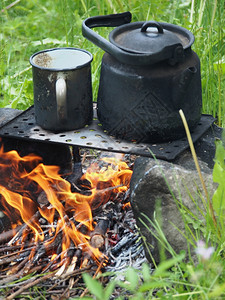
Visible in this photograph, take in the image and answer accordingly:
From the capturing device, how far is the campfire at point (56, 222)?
2.08 metres

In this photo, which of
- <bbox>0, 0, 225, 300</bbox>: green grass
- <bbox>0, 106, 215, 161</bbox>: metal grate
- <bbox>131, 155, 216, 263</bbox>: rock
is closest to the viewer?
<bbox>0, 0, 225, 300</bbox>: green grass

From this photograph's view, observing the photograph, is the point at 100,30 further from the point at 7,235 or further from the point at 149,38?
the point at 7,235

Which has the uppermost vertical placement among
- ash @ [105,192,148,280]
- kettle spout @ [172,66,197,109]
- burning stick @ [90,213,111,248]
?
kettle spout @ [172,66,197,109]

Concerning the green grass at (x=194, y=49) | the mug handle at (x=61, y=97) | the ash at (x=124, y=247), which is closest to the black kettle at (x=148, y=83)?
the mug handle at (x=61, y=97)

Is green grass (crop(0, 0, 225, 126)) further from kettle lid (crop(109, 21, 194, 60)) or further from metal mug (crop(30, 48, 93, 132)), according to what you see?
metal mug (crop(30, 48, 93, 132))

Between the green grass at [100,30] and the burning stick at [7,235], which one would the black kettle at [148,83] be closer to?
the green grass at [100,30]

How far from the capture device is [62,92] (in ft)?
6.89

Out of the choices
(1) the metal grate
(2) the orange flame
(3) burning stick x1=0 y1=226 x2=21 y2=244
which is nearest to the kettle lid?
(1) the metal grate

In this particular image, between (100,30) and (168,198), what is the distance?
6.15 feet

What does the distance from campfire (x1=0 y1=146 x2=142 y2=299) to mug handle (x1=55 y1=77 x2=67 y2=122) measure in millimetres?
358

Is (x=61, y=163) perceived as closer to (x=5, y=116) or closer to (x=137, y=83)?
(x=5, y=116)

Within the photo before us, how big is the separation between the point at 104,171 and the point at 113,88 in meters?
0.71

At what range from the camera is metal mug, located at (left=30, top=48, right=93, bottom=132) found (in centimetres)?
210

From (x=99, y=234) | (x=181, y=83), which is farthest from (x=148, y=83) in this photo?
(x=99, y=234)
